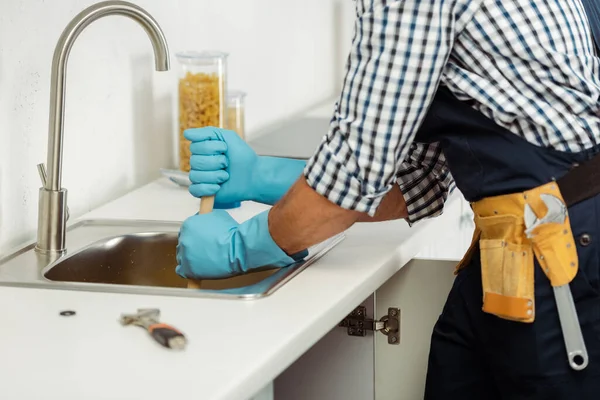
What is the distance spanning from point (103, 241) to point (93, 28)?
0.41 meters

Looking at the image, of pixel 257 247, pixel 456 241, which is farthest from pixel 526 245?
pixel 456 241

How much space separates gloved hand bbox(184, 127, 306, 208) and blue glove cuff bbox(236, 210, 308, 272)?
0.14m

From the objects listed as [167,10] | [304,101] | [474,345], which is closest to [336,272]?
[474,345]

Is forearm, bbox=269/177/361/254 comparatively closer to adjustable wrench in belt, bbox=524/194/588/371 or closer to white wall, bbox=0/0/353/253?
adjustable wrench in belt, bbox=524/194/588/371

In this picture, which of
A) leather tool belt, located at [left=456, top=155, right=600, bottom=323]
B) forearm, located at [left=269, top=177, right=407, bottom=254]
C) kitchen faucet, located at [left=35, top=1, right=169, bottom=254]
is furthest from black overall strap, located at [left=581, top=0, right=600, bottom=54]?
kitchen faucet, located at [left=35, top=1, right=169, bottom=254]

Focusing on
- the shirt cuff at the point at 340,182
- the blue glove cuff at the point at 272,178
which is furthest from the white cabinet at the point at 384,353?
the shirt cuff at the point at 340,182

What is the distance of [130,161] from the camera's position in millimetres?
2035

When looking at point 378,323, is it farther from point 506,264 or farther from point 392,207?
point 506,264

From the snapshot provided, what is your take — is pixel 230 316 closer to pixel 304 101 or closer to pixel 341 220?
pixel 341 220

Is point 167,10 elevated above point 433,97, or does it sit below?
above

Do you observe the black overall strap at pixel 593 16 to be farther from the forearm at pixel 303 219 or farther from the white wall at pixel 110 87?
the white wall at pixel 110 87

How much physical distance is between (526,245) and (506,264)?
36 mm

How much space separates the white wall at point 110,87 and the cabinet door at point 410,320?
23.6 inches

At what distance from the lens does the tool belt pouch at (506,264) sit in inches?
52.7
